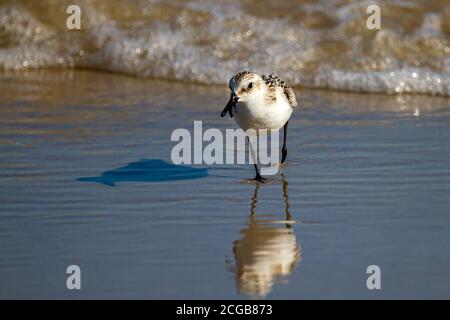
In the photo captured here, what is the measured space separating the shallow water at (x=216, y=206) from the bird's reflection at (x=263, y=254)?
0.4 inches

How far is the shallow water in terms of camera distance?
4332mm

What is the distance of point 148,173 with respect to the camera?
6.27m

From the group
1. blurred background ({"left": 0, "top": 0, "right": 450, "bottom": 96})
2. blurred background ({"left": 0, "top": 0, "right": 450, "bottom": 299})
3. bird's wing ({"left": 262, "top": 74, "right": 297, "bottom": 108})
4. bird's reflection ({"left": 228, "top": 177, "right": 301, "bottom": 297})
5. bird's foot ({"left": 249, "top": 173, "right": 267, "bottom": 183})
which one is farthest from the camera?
blurred background ({"left": 0, "top": 0, "right": 450, "bottom": 96})

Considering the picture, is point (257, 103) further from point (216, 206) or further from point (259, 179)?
point (216, 206)

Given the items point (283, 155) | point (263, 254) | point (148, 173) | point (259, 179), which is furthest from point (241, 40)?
point (263, 254)

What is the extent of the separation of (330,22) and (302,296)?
6361 mm

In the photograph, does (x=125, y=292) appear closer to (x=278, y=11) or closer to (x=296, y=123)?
(x=296, y=123)

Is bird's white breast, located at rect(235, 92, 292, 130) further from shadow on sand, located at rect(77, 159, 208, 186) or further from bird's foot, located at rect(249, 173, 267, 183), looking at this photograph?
shadow on sand, located at rect(77, 159, 208, 186)

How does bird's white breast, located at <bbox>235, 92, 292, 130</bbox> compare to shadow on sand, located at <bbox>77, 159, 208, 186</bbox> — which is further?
shadow on sand, located at <bbox>77, 159, 208, 186</bbox>

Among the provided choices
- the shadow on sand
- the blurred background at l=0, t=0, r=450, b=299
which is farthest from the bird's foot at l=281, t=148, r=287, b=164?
the shadow on sand

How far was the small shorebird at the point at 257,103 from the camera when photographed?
19.4 ft

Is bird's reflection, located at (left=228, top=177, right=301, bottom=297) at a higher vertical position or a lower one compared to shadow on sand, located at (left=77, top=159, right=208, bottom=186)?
lower

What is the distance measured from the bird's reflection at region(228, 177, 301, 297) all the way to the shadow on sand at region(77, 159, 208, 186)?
3.28ft

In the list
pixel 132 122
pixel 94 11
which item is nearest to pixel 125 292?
pixel 132 122
